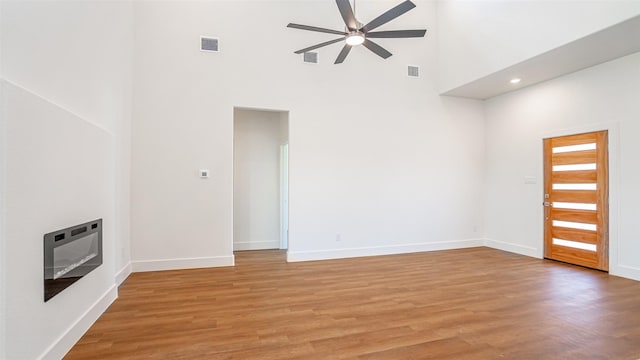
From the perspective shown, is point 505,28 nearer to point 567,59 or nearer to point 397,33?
point 567,59

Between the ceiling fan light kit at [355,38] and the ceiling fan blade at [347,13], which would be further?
the ceiling fan light kit at [355,38]

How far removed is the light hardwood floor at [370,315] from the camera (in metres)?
2.45

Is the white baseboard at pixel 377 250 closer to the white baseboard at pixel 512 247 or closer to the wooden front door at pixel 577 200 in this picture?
the white baseboard at pixel 512 247

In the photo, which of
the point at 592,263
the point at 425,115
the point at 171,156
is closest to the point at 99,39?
the point at 171,156

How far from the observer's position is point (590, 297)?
3.62 meters

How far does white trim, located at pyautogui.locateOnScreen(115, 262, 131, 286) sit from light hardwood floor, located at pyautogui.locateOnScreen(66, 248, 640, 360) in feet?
0.31

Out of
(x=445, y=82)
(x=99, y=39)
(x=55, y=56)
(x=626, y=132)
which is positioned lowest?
(x=626, y=132)

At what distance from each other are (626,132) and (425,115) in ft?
9.63

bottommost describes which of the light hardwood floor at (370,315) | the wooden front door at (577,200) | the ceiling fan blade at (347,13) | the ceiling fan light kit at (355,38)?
the light hardwood floor at (370,315)

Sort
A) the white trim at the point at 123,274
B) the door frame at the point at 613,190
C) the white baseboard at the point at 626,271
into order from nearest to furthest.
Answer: the white trim at the point at 123,274
the white baseboard at the point at 626,271
the door frame at the point at 613,190

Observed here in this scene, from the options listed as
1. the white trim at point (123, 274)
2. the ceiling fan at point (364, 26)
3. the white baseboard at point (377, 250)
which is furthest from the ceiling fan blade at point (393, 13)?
the white trim at point (123, 274)

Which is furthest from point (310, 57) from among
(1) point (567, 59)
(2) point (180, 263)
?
(2) point (180, 263)

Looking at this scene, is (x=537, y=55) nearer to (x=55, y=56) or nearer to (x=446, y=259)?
(x=446, y=259)

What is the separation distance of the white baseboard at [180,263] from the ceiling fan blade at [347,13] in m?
3.83
